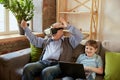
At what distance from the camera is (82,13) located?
333 centimetres

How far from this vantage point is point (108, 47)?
261 cm

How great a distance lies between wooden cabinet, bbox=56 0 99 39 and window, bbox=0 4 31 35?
0.84 m

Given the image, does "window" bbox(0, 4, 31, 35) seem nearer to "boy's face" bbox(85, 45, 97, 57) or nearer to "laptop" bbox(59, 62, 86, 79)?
"laptop" bbox(59, 62, 86, 79)

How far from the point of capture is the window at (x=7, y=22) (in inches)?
125

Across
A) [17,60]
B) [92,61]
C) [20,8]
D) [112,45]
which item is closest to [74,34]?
[92,61]

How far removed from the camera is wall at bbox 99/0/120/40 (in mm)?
3023

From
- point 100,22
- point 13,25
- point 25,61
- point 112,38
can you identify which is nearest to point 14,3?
point 13,25

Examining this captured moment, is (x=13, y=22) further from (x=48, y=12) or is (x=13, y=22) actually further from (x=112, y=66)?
(x=112, y=66)

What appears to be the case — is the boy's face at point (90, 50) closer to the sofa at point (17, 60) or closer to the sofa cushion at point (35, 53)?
the sofa at point (17, 60)

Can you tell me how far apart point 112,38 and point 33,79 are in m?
1.50

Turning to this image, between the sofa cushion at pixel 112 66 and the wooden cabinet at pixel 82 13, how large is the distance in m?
0.87

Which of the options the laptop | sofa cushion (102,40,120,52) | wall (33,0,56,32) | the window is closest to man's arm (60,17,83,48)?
sofa cushion (102,40,120,52)

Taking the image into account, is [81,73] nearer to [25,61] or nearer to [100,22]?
[25,61]

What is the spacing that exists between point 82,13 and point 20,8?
108 centimetres
